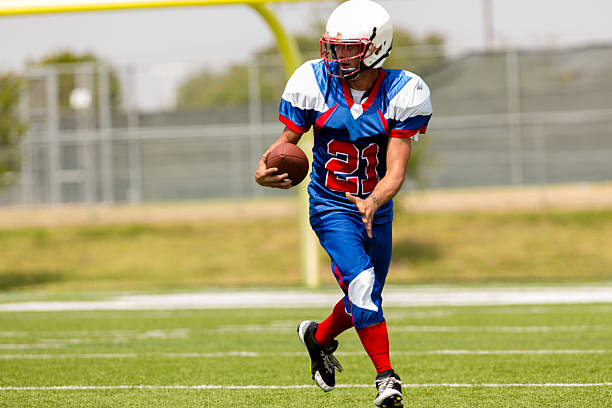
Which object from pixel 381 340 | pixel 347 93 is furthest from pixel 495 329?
pixel 347 93

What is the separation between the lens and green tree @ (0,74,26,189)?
47.6ft

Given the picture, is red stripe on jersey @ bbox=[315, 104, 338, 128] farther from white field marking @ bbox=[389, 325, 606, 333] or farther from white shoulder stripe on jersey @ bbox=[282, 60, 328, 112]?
white field marking @ bbox=[389, 325, 606, 333]

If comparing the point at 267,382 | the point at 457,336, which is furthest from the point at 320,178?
the point at 457,336

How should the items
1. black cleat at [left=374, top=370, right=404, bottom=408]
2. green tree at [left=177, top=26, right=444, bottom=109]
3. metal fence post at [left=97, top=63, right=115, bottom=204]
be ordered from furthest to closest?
1. metal fence post at [left=97, top=63, right=115, bottom=204]
2. green tree at [left=177, top=26, right=444, bottom=109]
3. black cleat at [left=374, top=370, right=404, bottom=408]

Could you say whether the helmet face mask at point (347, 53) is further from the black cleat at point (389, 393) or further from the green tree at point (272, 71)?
the green tree at point (272, 71)

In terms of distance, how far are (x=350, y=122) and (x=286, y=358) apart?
228cm

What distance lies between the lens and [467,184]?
18609 millimetres

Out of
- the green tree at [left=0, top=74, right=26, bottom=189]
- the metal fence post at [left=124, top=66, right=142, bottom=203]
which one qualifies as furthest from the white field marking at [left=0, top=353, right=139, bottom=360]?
the metal fence post at [left=124, top=66, right=142, bottom=203]

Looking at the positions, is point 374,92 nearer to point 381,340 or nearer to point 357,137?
point 357,137

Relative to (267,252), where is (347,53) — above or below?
above

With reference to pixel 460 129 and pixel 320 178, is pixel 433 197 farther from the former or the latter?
pixel 320 178

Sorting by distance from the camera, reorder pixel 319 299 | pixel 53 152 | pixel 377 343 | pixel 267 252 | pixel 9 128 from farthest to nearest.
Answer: pixel 53 152 → pixel 267 252 → pixel 9 128 → pixel 319 299 → pixel 377 343

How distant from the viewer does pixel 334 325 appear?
13.9ft

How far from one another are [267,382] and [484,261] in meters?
10.4
